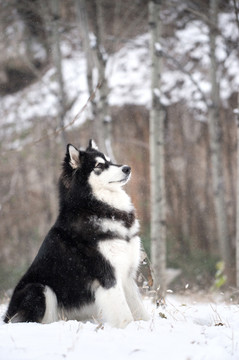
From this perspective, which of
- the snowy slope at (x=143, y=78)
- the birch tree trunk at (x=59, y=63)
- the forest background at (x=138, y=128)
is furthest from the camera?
the snowy slope at (x=143, y=78)

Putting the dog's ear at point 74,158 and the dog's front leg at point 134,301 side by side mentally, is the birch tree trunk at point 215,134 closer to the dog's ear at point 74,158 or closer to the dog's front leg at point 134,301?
the dog's front leg at point 134,301

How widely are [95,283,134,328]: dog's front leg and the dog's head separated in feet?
3.27

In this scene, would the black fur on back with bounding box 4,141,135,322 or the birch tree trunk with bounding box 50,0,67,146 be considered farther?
the birch tree trunk with bounding box 50,0,67,146

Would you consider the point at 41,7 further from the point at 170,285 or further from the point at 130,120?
the point at 170,285

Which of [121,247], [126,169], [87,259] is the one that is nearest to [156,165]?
[126,169]

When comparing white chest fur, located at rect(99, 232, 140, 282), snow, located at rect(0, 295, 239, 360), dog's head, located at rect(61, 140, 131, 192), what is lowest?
snow, located at rect(0, 295, 239, 360)

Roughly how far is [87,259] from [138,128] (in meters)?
9.14

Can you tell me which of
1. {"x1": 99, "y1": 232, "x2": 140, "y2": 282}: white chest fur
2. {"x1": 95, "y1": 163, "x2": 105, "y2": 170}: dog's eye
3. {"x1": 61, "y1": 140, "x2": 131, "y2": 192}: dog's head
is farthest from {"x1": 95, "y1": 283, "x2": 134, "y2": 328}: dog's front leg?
{"x1": 95, "y1": 163, "x2": 105, "y2": 170}: dog's eye

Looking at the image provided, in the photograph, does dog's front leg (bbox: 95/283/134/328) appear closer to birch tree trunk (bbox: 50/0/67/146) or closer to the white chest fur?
the white chest fur

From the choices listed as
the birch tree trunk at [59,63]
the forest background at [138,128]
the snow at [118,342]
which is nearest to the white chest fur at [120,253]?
the snow at [118,342]

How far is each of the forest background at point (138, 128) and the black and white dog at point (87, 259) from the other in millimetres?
6446

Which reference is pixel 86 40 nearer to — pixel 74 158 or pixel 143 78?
pixel 74 158

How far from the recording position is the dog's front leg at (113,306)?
11.7ft

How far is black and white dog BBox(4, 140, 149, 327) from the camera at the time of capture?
3582 mm
